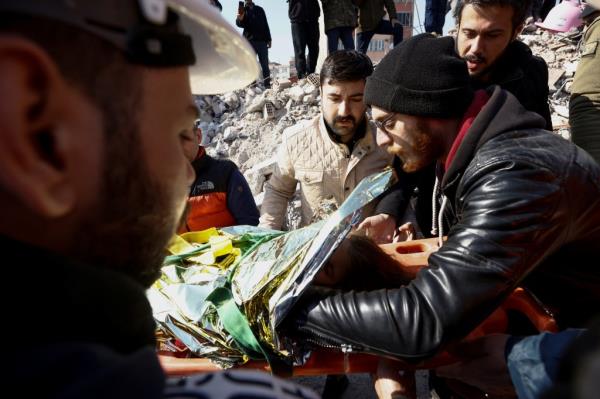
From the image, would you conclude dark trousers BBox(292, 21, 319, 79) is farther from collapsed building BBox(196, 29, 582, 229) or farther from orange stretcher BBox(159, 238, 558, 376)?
orange stretcher BBox(159, 238, 558, 376)

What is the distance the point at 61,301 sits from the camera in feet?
1.92

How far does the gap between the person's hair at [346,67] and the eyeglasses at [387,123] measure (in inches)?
43.1

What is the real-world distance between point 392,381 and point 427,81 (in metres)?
1.33

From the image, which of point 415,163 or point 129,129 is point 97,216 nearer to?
point 129,129

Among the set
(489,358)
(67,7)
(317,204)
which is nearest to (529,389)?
(489,358)

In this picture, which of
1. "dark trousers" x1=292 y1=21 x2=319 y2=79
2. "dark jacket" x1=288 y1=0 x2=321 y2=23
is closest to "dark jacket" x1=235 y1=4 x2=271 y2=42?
"dark trousers" x1=292 y1=21 x2=319 y2=79

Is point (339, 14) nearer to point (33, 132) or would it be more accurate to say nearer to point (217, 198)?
point (217, 198)

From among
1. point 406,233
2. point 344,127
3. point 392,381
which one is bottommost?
point 392,381

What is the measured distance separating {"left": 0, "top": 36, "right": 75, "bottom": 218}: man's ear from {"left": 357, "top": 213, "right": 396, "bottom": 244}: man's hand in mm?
2427

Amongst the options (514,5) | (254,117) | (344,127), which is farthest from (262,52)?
(514,5)

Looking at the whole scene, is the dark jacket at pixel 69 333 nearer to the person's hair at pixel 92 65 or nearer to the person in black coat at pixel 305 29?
the person's hair at pixel 92 65

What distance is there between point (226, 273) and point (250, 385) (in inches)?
57.6

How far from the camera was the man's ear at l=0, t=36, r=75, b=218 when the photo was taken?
0.57 metres

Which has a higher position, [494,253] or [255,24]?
[255,24]
